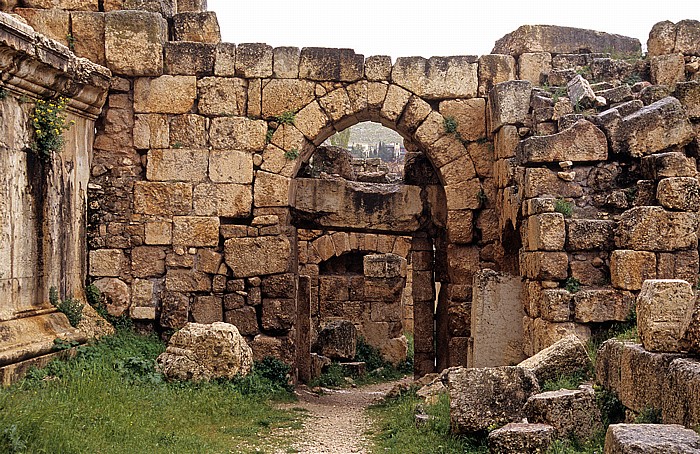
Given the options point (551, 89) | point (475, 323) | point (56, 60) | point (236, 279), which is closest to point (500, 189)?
point (551, 89)

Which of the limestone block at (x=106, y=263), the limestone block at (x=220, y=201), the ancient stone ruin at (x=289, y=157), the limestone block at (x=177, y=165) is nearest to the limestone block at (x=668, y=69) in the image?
the ancient stone ruin at (x=289, y=157)

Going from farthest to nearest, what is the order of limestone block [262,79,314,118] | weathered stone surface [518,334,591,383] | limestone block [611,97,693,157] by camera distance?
limestone block [262,79,314,118] → limestone block [611,97,693,157] → weathered stone surface [518,334,591,383]

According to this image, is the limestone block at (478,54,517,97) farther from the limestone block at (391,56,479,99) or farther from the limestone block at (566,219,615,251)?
the limestone block at (566,219,615,251)

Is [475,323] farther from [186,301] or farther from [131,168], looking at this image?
[131,168]

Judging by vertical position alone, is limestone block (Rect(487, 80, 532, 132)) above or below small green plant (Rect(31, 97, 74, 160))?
above

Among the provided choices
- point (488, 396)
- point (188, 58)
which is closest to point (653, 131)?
point (488, 396)

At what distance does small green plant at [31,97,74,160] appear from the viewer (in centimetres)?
848

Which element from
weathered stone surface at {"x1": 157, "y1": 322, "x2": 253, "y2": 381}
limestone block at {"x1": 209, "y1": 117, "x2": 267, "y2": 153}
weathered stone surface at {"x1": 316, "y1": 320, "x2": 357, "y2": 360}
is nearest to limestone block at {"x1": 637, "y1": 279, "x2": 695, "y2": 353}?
weathered stone surface at {"x1": 157, "y1": 322, "x2": 253, "y2": 381}

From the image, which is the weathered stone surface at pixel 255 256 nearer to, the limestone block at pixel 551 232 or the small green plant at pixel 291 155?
→ the small green plant at pixel 291 155

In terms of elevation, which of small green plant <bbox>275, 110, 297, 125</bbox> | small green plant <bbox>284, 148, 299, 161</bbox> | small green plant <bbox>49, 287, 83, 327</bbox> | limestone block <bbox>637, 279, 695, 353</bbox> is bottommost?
small green plant <bbox>49, 287, 83, 327</bbox>

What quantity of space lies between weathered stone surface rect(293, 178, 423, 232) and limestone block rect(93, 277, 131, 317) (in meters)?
2.56

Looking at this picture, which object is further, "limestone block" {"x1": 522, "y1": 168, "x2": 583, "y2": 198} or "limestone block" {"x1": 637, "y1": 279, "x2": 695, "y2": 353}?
"limestone block" {"x1": 522, "y1": 168, "x2": 583, "y2": 198}

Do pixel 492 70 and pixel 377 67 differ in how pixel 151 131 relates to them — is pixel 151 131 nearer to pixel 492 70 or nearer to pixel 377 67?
pixel 377 67

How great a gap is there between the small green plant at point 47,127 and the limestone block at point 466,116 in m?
4.90
